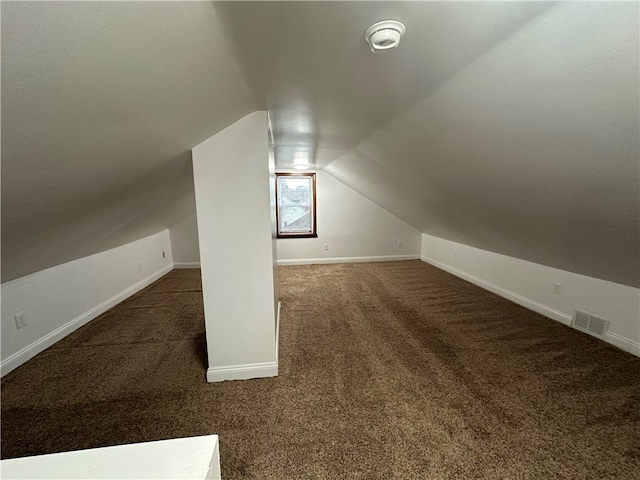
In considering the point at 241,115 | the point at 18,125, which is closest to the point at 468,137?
the point at 241,115

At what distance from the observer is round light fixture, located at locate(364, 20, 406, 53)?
874mm

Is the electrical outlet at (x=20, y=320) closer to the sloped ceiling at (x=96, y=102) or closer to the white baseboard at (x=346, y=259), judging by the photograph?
the sloped ceiling at (x=96, y=102)

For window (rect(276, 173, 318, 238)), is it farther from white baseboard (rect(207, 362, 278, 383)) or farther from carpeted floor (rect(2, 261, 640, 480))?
white baseboard (rect(207, 362, 278, 383))

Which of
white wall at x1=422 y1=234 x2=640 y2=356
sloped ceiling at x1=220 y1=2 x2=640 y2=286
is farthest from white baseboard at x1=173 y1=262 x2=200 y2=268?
white wall at x1=422 y1=234 x2=640 y2=356

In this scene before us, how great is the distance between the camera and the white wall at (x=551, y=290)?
2.06 metres

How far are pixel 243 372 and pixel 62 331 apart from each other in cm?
195

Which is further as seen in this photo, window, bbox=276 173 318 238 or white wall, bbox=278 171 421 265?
white wall, bbox=278 171 421 265

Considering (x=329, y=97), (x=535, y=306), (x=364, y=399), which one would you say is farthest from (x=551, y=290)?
(x=329, y=97)

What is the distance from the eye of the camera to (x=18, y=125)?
2.45 feet

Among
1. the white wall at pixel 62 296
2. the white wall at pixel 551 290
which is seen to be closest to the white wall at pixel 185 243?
the white wall at pixel 62 296

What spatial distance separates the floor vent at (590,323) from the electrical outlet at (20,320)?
16.0ft

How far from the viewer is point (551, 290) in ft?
8.66

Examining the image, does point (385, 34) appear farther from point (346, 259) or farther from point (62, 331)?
point (346, 259)

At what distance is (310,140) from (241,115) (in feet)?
3.36
